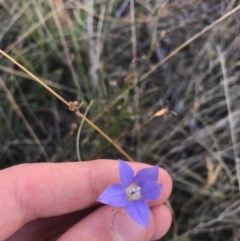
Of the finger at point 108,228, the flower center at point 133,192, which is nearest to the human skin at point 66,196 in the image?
the finger at point 108,228

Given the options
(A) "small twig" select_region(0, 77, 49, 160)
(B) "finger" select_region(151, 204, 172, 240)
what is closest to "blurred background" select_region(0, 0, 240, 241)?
(A) "small twig" select_region(0, 77, 49, 160)

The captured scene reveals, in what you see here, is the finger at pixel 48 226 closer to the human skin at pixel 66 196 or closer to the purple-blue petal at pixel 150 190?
the human skin at pixel 66 196

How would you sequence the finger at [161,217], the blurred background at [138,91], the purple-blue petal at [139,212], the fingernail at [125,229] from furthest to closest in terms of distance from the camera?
the blurred background at [138,91]
the finger at [161,217]
the fingernail at [125,229]
the purple-blue petal at [139,212]

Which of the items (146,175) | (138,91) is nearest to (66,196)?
(146,175)

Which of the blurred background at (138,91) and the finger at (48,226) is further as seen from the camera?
the blurred background at (138,91)

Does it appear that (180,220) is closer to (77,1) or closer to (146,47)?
(146,47)

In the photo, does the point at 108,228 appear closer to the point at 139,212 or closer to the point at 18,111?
the point at 139,212
